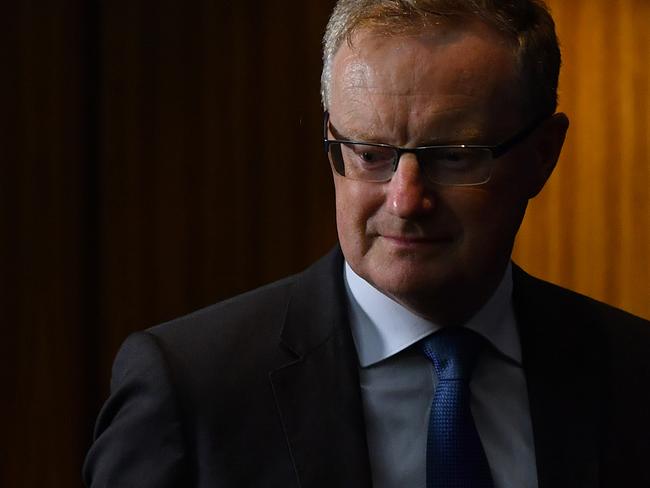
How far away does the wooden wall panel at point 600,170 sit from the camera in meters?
2.88

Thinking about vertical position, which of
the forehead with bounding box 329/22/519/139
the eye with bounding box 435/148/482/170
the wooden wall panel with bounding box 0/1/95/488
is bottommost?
the wooden wall panel with bounding box 0/1/95/488

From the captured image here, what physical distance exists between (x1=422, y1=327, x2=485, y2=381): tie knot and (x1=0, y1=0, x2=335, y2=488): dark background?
1.16 meters

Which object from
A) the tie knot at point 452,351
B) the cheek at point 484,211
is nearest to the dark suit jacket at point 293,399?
the tie knot at point 452,351

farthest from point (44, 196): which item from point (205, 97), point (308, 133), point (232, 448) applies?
point (232, 448)

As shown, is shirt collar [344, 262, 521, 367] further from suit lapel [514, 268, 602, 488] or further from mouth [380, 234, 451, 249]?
mouth [380, 234, 451, 249]

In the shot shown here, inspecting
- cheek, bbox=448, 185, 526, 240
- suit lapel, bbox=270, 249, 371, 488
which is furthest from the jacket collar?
cheek, bbox=448, 185, 526, 240

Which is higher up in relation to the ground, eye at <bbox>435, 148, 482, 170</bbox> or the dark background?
eye at <bbox>435, 148, 482, 170</bbox>

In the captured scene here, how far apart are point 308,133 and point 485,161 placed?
1.23 m

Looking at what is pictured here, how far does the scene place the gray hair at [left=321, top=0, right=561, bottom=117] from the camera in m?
1.64

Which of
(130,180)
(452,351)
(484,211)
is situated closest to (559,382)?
(452,351)

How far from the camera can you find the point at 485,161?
65.4 inches

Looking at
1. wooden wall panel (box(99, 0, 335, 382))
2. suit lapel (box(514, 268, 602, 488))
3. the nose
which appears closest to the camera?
the nose

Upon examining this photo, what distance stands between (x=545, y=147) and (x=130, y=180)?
4.06 feet

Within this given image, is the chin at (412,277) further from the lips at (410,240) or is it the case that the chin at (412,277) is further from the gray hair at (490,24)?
the gray hair at (490,24)
